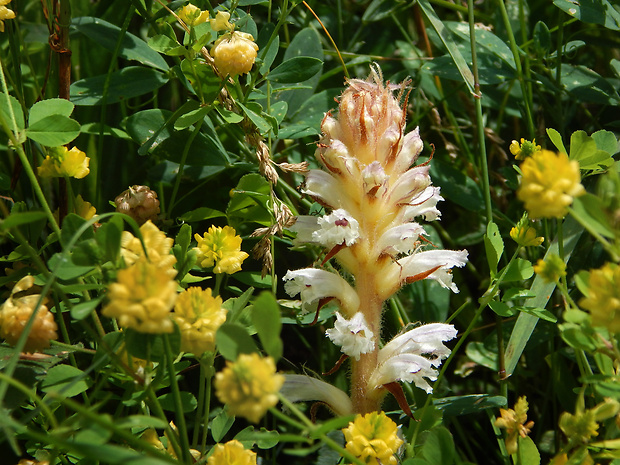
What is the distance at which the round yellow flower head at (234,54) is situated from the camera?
2.81 ft

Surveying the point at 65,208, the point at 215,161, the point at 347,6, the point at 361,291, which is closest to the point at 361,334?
the point at 361,291

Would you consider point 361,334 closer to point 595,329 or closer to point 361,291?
point 361,291

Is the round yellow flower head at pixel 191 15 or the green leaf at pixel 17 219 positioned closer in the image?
the green leaf at pixel 17 219

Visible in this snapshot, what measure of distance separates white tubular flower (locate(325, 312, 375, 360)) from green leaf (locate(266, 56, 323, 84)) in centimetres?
41

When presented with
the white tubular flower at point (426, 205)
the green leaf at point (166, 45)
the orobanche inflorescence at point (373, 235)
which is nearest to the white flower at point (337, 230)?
the orobanche inflorescence at point (373, 235)

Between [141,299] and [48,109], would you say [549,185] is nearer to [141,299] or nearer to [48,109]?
[141,299]

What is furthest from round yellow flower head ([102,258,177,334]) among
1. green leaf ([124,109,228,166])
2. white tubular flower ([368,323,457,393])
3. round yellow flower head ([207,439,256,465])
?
green leaf ([124,109,228,166])

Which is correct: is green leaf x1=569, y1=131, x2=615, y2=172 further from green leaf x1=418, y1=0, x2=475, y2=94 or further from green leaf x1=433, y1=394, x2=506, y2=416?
green leaf x1=433, y1=394, x2=506, y2=416

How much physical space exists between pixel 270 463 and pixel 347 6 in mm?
1085

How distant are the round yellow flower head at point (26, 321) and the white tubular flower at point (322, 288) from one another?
1.11 ft

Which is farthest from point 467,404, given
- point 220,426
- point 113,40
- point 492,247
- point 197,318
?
point 113,40

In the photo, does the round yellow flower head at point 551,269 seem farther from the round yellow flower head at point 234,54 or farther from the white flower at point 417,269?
the round yellow flower head at point 234,54

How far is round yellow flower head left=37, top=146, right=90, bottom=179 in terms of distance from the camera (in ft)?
2.86

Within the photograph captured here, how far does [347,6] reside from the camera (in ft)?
5.15
